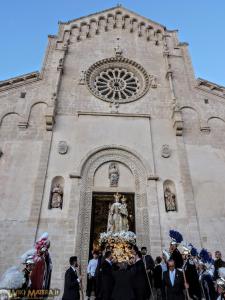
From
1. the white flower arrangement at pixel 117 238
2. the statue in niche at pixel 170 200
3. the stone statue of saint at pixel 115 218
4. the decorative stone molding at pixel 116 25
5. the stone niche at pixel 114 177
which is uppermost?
the decorative stone molding at pixel 116 25

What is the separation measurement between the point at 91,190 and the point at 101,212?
1.19m

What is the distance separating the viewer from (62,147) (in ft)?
48.8

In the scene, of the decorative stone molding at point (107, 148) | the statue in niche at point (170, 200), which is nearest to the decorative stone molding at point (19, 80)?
the decorative stone molding at point (107, 148)

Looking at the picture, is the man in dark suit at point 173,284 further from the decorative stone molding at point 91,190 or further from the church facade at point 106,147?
the decorative stone molding at point 91,190

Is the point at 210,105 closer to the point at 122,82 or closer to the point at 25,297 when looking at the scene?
the point at 122,82

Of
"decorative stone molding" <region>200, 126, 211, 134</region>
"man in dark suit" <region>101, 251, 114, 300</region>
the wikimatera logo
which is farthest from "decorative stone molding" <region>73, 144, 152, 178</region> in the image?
the wikimatera logo

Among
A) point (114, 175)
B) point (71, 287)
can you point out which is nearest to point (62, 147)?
point (114, 175)

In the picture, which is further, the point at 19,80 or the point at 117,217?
the point at 19,80

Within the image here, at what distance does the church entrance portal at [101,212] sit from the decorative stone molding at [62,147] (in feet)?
9.12

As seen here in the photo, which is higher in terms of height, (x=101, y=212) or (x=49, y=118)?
(x=49, y=118)

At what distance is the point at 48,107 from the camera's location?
51.6 feet

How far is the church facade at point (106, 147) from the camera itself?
498 inches

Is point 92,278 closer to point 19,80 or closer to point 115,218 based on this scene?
point 115,218

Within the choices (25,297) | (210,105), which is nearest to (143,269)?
(25,297)
